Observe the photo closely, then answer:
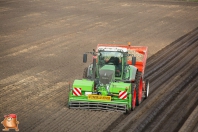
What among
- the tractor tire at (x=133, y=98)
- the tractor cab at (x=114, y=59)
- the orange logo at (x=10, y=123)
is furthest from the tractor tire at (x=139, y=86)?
the orange logo at (x=10, y=123)

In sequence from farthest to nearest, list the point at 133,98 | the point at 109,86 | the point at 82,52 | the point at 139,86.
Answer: the point at 82,52 → the point at 139,86 → the point at 133,98 → the point at 109,86

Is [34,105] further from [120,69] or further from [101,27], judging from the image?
[101,27]

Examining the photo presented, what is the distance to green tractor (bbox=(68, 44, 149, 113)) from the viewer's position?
52.6ft

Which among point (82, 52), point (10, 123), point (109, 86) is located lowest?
point (82, 52)

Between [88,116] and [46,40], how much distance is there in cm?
1558

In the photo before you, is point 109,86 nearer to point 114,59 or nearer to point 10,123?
point 114,59

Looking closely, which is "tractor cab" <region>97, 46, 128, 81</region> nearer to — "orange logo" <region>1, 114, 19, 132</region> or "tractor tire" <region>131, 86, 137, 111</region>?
A: "tractor tire" <region>131, 86, 137, 111</region>

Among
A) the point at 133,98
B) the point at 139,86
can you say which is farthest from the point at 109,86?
the point at 139,86

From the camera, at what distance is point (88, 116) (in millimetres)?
16125

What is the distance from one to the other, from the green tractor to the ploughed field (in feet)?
1.37

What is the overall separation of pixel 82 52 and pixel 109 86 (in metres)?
11.7

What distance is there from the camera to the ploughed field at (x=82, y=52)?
16047 mm

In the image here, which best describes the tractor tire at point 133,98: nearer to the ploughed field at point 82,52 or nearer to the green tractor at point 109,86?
the green tractor at point 109,86

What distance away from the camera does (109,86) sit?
16.2 metres
